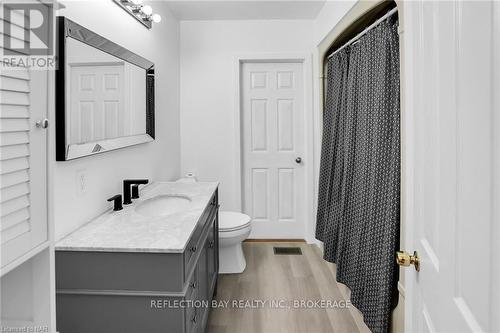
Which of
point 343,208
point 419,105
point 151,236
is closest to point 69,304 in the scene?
point 151,236

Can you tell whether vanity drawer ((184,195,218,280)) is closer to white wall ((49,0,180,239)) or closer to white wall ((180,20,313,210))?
white wall ((49,0,180,239))

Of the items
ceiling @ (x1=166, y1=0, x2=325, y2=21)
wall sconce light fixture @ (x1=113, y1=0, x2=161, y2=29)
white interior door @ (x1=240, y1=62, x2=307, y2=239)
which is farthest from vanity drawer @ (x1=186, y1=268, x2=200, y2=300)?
ceiling @ (x1=166, y1=0, x2=325, y2=21)

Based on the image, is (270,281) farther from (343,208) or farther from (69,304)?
(69,304)

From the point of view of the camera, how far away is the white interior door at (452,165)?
61 cm

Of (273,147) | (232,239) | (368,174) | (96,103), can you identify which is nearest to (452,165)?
(368,174)

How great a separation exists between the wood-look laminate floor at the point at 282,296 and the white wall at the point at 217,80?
891 mm

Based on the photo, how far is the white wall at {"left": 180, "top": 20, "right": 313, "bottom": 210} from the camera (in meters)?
3.90

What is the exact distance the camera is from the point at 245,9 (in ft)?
11.7

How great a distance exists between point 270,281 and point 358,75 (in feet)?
5.70

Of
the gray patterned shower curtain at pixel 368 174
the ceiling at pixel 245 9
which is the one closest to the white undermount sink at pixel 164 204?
the gray patterned shower curtain at pixel 368 174

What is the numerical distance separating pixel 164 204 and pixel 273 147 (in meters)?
1.85

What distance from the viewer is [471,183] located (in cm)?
67

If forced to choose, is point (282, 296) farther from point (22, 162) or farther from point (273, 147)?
point (22, 162)

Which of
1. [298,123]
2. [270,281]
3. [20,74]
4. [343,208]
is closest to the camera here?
[20,74]
